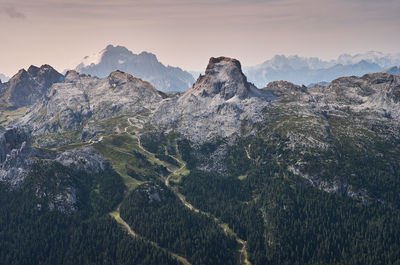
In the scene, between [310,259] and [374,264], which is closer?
[374,264]

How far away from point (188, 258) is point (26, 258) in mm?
95402

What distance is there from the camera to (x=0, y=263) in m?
190

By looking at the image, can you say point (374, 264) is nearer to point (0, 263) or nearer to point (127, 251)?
point (127, 251)

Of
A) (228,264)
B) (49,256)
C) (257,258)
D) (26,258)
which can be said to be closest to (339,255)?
(257,258)

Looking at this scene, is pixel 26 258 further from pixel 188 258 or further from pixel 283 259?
pixel 283 259

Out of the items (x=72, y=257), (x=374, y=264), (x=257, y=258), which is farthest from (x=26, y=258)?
(x=374, y=264)

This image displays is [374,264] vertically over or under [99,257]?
over

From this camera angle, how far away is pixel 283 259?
199 metres

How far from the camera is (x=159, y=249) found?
19888cm

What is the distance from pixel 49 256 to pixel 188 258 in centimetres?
8273

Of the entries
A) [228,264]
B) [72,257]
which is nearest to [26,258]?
[72,257]

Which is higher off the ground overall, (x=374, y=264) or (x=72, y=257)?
(x=374, y=264)

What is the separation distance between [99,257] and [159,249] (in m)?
35.2

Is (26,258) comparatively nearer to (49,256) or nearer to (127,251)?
(49,256)
